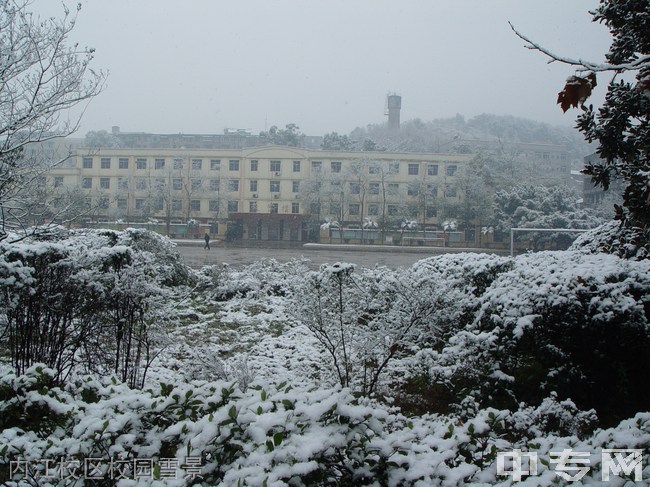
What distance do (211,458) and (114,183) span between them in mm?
36005

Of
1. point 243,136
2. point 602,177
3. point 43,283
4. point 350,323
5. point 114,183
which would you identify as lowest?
point 350,323

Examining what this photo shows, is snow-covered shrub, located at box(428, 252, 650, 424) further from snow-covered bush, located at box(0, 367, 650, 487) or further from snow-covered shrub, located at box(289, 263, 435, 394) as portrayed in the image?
snow-covered bush, located at box(0, 367, 650, 487)

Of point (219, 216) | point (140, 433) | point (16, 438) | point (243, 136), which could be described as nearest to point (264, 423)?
point (140, 433)

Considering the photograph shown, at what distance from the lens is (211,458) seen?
5.99ft

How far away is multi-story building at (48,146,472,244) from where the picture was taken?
36094mm

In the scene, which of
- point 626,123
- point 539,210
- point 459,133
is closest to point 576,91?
point 626,123

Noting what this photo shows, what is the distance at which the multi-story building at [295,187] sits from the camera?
36.1m

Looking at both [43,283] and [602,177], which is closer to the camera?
[602,177]

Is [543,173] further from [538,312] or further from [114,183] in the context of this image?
[538,312]
